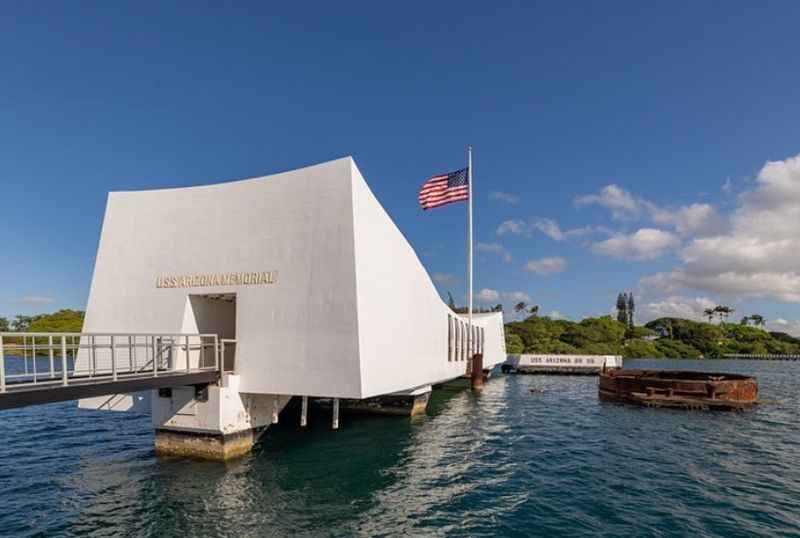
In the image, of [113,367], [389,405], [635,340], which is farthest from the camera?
[635,340]

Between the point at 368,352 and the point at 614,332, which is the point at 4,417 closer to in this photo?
the point at 368,352

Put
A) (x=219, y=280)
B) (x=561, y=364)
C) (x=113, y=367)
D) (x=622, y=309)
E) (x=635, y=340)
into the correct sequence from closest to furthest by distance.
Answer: (x=113, y=367) < (x=219, y=280) < (x=561, y=364) < (x=635, y=340) < (x=622, y=309)

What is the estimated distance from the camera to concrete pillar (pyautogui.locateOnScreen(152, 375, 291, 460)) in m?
15.4

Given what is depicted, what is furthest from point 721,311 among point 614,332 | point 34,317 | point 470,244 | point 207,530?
point 34,317

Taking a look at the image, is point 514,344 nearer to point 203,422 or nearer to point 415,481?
point 415,481

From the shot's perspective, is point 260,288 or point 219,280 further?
point 219,280

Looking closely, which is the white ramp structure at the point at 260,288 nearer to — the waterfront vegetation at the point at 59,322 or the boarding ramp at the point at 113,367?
the boarding ramp at the point at 113,367

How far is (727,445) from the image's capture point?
1875cm

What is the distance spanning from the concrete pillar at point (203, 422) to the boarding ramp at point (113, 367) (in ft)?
2.44

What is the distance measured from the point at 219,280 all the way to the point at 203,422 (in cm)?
507

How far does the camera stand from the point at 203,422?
15.4 m

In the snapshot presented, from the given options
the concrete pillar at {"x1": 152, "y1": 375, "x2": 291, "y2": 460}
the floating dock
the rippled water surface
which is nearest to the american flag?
the rippled water surface

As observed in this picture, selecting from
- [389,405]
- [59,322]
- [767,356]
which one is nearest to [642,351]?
[767,356]

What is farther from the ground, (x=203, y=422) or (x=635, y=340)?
(x=203, y=422)
